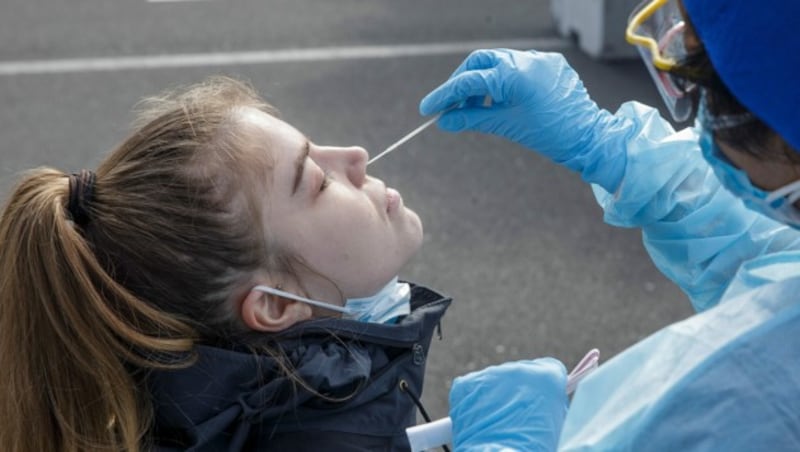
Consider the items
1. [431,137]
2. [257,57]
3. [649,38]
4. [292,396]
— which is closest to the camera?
[649,38]

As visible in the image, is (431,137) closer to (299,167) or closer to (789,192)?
(299,167)

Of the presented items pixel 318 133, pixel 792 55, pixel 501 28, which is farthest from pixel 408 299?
pixel 501 28

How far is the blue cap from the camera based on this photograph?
1144 mm

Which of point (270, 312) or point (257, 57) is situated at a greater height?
point (270, 312)

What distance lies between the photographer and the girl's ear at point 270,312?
1.66m

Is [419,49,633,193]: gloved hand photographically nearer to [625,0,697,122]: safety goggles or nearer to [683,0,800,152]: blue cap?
[625,0,697,122]: safety goggles

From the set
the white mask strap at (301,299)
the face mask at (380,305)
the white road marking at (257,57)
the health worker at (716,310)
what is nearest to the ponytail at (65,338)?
the white mask strap at (301,299)

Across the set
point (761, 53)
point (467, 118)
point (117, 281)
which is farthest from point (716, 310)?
point (117, 281)

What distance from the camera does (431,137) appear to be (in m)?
Result: 5.29

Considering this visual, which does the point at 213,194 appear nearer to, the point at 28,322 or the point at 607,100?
the point at 28,322

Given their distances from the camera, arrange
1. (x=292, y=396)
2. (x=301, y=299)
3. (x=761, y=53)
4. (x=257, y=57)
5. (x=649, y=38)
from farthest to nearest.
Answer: (x=257, y=57)
(x=301, y=299)
(x=292, y=396)
(x=649, y=38)
(x=761, y=53)

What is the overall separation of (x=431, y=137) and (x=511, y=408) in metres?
3.71

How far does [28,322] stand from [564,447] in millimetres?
799

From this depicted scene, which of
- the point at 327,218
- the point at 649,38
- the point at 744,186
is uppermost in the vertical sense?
the point at 649,38
